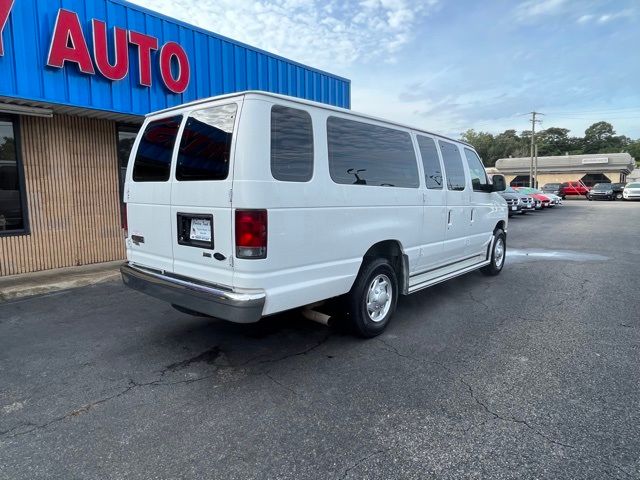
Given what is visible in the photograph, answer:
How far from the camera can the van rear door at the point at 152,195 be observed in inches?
158

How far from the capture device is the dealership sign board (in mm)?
6477

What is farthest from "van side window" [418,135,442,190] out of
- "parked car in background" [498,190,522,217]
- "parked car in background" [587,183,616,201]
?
"parked car in background" [587,183,616,201]

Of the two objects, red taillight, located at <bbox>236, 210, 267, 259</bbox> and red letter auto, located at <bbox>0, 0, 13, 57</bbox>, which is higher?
red letter auto, located at <bbox>0, 0, 13, 57</bbox>

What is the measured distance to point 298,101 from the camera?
12.0ft

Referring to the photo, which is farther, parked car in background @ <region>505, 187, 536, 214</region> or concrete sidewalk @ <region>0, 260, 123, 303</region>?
parked car in background @ <region>505, 187, 536, 214</region>

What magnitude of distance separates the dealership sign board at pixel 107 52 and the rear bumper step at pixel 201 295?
437 centimetres

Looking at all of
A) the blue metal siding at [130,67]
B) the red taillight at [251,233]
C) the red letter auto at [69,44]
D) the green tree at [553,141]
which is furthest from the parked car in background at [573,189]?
the green tree at [553,141]

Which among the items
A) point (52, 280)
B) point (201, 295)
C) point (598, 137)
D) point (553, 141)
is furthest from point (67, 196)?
point (598, 137)

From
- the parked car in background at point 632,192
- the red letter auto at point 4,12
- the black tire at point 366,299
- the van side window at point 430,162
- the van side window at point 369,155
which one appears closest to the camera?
the van side window at point 369,155

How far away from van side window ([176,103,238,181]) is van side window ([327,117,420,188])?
37.2 inches

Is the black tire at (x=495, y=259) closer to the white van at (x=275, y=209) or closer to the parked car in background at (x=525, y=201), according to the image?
the white van at (x=275, y=209)

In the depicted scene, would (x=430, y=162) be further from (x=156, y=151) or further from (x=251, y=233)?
(x=156, y=151)

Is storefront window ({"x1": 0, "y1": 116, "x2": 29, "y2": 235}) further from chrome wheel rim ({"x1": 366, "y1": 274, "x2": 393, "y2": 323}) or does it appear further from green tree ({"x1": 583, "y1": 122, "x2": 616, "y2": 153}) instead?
green tree ({"x1": 583, "y1": 122, "x2": 616, "y2": 153})

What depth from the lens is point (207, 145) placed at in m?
3.64
